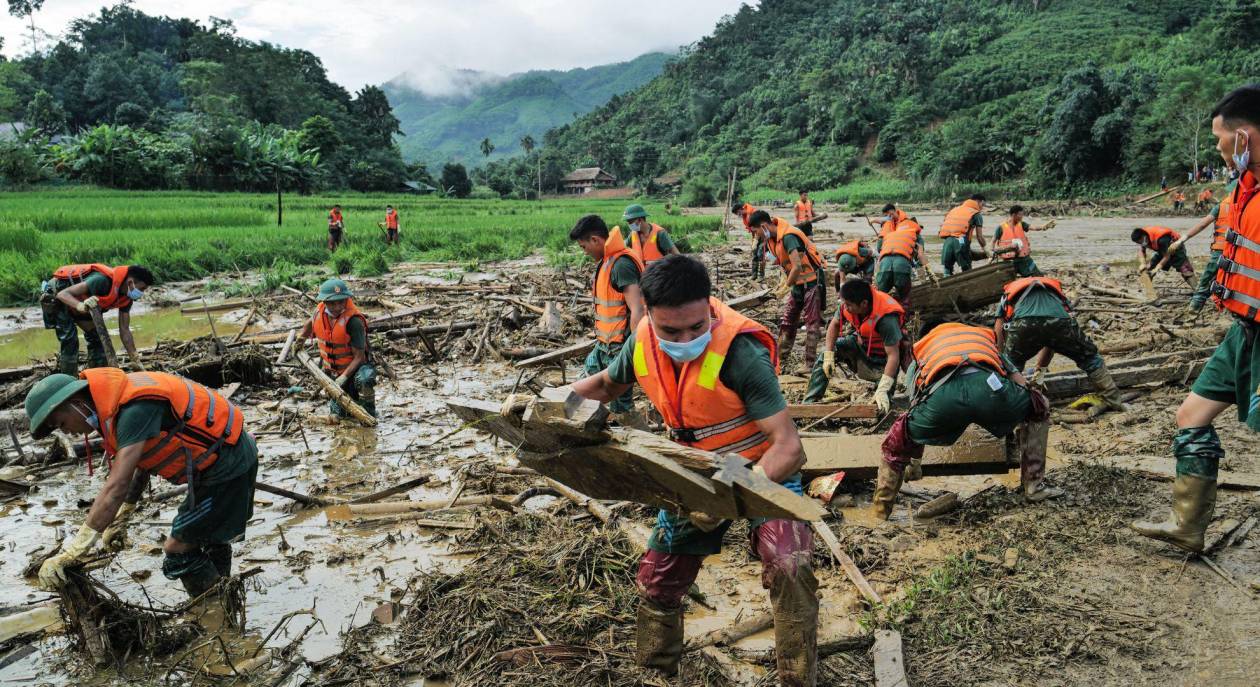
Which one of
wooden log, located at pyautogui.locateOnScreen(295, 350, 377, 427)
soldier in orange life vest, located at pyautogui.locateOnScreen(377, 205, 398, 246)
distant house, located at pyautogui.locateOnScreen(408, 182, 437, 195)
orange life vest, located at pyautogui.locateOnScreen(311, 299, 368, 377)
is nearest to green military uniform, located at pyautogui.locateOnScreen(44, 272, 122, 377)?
wooden log, located at pyautogui.locateOnScreen(295, 350, 377, 427)

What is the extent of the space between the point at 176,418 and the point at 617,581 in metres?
2.41

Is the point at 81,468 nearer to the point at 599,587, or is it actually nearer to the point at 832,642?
the point at 599,587

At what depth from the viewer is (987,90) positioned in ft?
233

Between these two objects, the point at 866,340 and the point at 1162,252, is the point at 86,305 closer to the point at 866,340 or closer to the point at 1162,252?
the point at 866,340

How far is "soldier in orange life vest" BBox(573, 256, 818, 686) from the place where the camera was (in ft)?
8.50

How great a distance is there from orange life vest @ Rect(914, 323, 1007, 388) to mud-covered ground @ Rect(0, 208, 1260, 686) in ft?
3.09

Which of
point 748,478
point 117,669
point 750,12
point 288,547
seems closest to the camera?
point 748,478

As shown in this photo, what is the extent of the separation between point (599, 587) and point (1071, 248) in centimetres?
1947

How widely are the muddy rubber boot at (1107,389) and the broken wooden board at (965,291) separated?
320 centimetres

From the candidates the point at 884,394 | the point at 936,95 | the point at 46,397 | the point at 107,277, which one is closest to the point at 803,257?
the point at 884,394

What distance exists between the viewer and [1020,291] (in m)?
5.96

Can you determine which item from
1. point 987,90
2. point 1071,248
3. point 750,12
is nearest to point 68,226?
point 1071,248

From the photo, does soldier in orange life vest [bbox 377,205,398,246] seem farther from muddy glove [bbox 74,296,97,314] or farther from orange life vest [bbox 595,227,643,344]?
orange life vest [bbox 595,227,643,344]

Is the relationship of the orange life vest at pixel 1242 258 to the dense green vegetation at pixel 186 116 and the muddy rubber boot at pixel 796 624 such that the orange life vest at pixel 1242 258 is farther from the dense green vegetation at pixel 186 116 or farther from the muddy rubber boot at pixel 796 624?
the dense green vegetation at pixel 186 116
